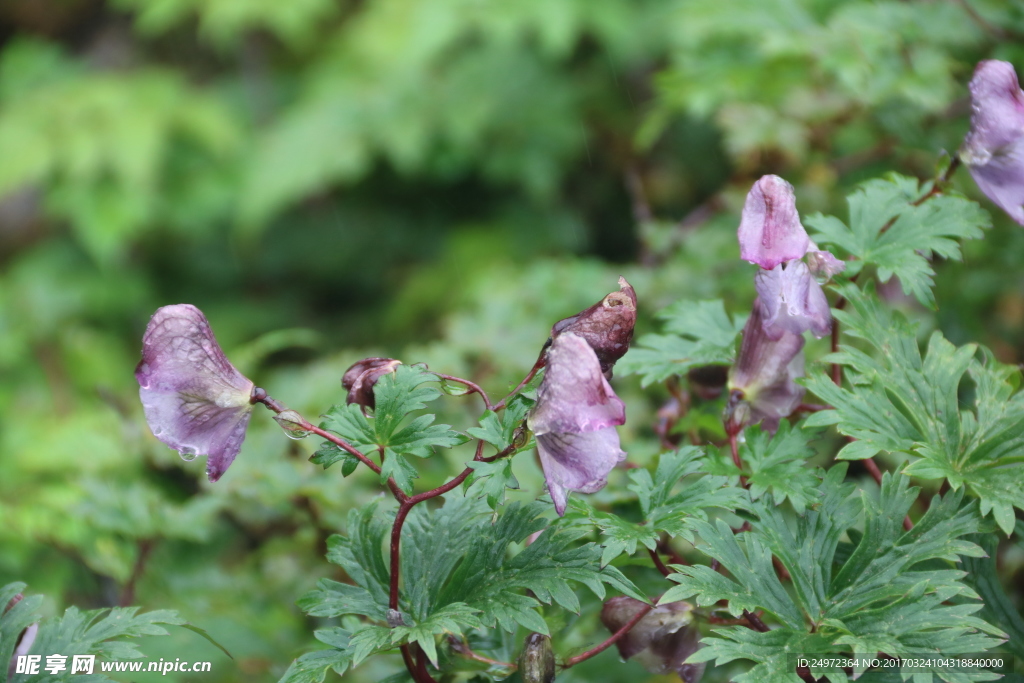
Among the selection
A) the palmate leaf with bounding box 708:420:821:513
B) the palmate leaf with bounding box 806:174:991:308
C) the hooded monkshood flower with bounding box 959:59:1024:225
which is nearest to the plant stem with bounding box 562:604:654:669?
the palmate leaf with bounding box 708:420:821:513

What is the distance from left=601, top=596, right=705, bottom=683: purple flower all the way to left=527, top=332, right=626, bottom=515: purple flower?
0.20 m

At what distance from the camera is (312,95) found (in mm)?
3156

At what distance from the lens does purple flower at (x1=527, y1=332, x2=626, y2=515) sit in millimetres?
586

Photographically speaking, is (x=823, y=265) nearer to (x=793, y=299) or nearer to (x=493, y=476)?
(x=793, y=299)

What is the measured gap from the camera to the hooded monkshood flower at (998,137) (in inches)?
30.6

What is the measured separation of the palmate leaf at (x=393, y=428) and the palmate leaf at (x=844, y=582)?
237 mm

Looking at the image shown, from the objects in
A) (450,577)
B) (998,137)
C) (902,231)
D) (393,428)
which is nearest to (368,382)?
(393,428)

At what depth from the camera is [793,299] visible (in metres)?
0.70

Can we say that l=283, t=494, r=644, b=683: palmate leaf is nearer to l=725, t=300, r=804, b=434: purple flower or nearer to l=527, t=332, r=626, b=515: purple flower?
l=527, t=332, r=626, b=515: purple flower

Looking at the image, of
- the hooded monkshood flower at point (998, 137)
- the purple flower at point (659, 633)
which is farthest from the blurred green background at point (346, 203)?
the hooded monkshood flower at point (998, 137)

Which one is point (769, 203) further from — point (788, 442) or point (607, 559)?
point (607, 559)

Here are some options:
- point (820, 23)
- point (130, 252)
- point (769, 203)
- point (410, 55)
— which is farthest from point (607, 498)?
point (130, 252)

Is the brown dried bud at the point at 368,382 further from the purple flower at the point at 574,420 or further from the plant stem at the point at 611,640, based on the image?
the plant stem at the point at 611,640

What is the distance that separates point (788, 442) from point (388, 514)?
392 millimetres
